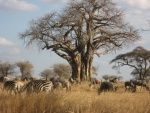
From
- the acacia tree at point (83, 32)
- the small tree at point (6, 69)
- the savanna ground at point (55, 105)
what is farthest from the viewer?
the small tree at point (6, 69)

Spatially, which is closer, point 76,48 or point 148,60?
point 76,48

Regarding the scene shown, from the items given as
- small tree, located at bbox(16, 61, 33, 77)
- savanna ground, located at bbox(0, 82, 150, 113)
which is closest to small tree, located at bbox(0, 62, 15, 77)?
small tree, located at bbox(16, 61, 33, 77)

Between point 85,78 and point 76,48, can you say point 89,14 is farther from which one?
point 85,78

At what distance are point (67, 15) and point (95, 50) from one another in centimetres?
590

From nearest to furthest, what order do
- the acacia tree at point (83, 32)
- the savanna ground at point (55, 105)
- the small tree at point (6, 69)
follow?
the savanna ground at point (55, 105), the acacia tree at point (83, 32), the small tree at point (6, 69)

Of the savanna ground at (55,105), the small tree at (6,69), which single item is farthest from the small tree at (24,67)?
the savanna ground at (55,105)

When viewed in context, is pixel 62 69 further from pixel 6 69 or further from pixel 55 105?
pixel 55 105

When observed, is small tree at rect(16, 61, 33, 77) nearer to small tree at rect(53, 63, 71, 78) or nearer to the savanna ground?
small tree at rect(53, 63, 71, 78)

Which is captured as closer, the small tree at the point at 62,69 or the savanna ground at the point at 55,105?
the savanna ground at the point at 55,105

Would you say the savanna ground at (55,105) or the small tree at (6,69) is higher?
the small tree at (6,69)

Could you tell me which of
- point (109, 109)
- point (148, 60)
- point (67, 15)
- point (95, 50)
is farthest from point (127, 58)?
point (109, 109)

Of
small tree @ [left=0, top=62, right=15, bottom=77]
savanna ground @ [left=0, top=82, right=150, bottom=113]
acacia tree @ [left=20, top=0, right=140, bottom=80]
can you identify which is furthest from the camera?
small tree @ [left=0, top=62, right=15, bottom=77]

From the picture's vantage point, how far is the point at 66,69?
73.8m

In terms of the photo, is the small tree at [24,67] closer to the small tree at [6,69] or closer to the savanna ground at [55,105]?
the small tree at [6,69]
